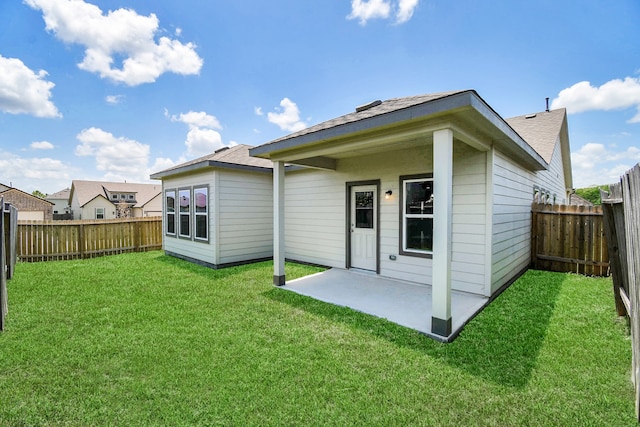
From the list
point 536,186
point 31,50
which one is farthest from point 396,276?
point 31,50

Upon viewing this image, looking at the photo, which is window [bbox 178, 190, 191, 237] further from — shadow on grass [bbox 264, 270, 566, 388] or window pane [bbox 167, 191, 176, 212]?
shadow on grass [bbox 264, 270, 566, 388]

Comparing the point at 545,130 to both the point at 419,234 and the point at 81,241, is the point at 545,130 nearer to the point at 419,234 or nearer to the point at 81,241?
the point at 419,234

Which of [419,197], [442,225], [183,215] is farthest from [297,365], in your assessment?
[183,215]

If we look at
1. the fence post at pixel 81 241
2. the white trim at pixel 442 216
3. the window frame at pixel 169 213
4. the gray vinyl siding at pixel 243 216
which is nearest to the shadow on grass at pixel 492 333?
the white trim at pixel 442 216

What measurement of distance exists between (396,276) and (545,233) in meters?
4.27

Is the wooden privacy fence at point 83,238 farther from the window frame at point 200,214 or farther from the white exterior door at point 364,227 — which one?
the white exterior door at point 364,227

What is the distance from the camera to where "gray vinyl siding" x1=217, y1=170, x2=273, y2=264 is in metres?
6.90

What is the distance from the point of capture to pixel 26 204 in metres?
25.3

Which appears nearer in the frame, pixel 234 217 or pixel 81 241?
pixel 234 217

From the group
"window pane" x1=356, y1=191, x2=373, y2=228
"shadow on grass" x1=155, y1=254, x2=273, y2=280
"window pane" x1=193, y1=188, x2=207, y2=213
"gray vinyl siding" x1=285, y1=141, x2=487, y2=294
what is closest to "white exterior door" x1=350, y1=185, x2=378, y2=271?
"window pane" x1=356, y1=191, x2=373, y2=228

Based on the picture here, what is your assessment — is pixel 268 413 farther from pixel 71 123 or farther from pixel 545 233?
pixel 71 123

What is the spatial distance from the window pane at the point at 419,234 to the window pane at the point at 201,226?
17.1ft

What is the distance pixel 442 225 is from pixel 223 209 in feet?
18.1

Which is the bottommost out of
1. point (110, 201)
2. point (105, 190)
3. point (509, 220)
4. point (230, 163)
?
point (509, 220)
